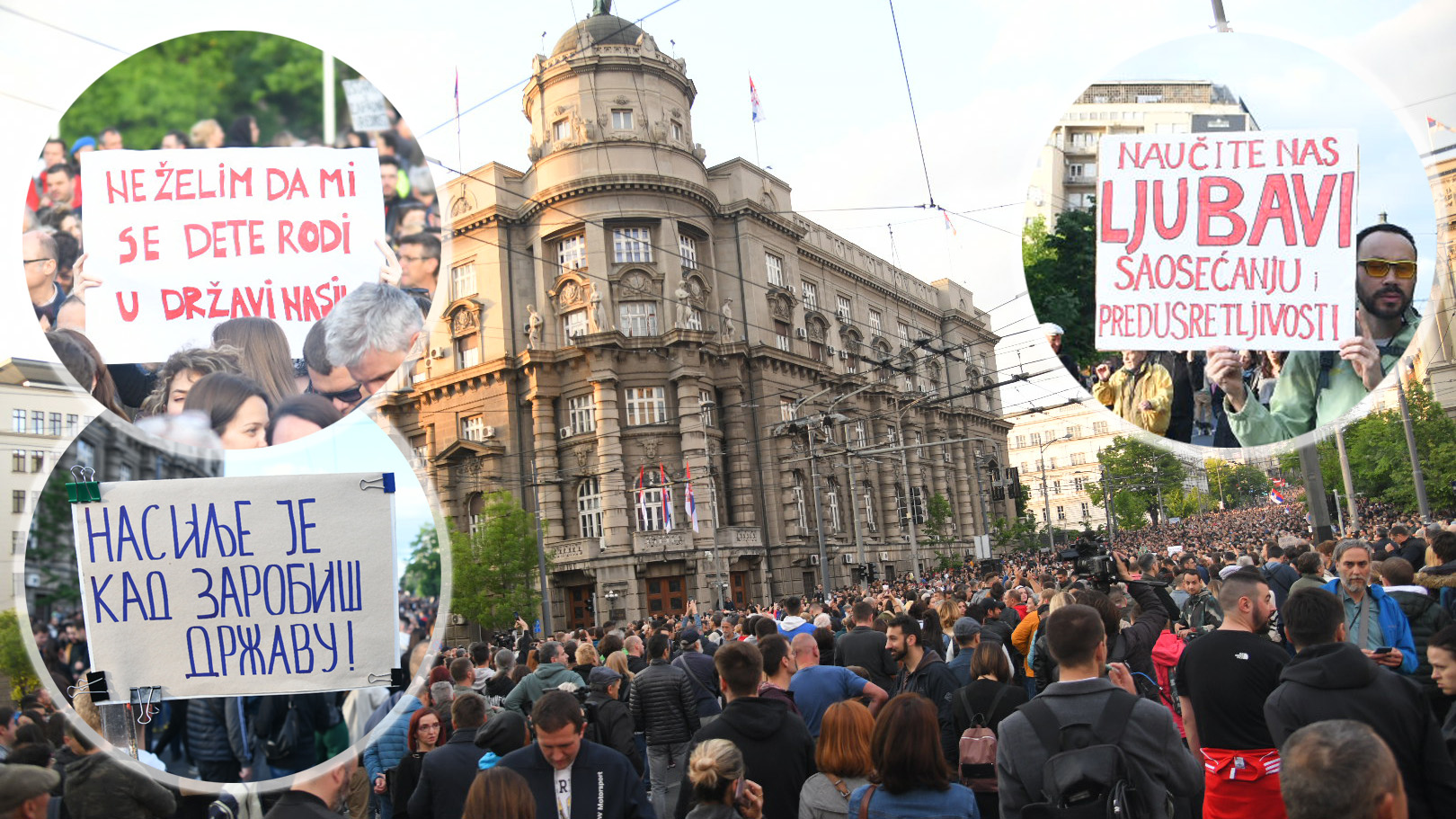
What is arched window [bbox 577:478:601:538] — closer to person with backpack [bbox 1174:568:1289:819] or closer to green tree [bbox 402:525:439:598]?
person with backpack [bbox 1174:568:1289:819]

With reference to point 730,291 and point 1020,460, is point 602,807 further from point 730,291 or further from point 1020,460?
point 1020,460

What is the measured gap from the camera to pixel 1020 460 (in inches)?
3878

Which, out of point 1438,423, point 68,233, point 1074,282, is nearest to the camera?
point 68,233

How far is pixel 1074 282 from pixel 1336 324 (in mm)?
1002

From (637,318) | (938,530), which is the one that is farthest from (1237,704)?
(938,530)

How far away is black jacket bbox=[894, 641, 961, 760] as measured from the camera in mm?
7913

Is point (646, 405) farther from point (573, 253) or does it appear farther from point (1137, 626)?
point (1137, 626)

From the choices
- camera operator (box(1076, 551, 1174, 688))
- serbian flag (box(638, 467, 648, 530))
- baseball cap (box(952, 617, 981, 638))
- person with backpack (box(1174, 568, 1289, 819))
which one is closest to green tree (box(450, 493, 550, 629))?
serbian flag (box(638, 467, 648, 530))

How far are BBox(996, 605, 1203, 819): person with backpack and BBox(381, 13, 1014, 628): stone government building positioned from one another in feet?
127

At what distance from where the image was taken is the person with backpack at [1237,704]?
6.05 m

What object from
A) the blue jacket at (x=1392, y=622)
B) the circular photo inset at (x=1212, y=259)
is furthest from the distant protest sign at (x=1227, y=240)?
the blue jacket at (x=1392, y=622)

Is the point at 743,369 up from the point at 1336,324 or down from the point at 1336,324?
up

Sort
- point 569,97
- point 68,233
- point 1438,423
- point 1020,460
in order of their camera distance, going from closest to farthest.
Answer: point 68,233 → point 1438,423 → point 569,97 → point 1020,460

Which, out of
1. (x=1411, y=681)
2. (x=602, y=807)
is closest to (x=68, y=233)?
(x=602, y=807)
